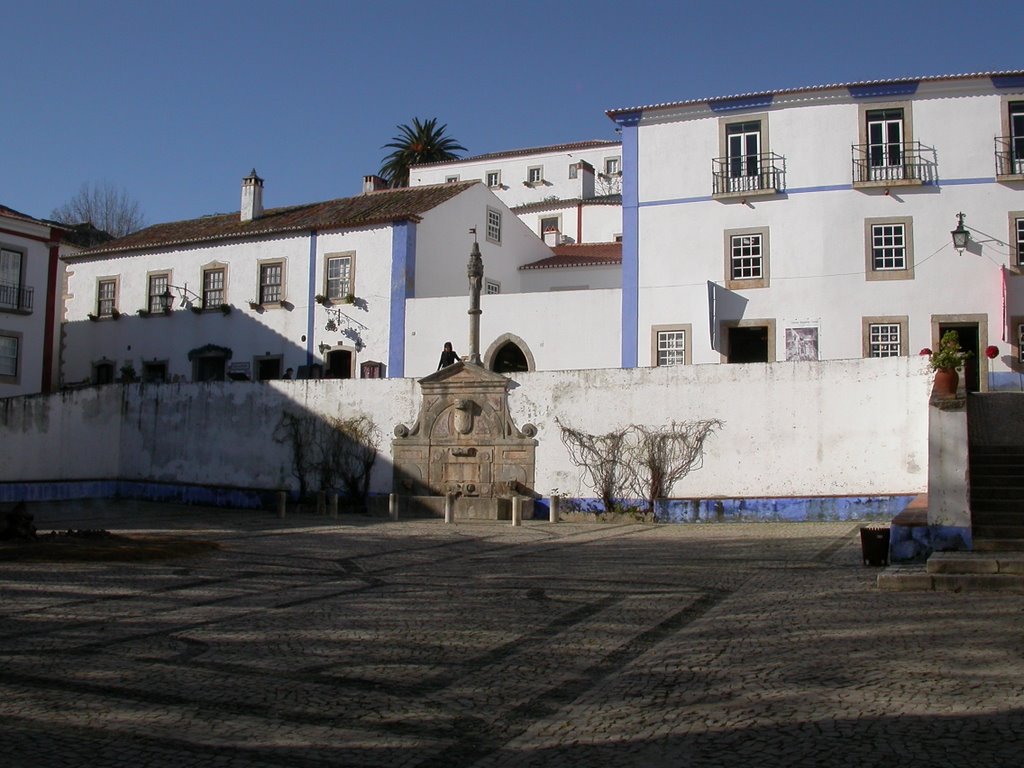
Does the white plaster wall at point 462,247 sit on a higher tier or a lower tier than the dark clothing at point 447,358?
higher

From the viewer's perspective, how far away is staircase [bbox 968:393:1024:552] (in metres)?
10.6

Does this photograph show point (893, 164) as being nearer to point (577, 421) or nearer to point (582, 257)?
point (577, 421)

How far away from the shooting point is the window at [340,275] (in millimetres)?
29109

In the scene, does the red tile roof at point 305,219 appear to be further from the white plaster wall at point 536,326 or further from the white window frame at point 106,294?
the white plaster wall at point 536,326

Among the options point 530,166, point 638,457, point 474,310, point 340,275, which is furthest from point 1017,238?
point 530,166

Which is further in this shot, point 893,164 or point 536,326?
point 536,326

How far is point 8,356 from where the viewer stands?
27625 mm

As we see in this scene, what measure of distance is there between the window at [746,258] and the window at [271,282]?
12.7m

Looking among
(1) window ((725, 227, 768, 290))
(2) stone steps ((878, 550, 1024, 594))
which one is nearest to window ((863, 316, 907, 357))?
(1) window ((725, 227, 768, 290))

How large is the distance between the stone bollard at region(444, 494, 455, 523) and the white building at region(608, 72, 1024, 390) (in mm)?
7471

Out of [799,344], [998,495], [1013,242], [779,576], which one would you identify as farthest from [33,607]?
[1013,242]

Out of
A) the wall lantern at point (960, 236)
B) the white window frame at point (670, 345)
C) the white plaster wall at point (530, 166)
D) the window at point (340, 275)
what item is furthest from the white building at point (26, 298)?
the white plaster wall at point (530, 166)

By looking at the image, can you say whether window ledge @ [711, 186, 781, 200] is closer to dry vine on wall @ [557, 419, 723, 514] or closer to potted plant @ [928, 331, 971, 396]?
dry vine on wall @ [557, 419, 723, 514]

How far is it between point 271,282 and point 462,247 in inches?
220
